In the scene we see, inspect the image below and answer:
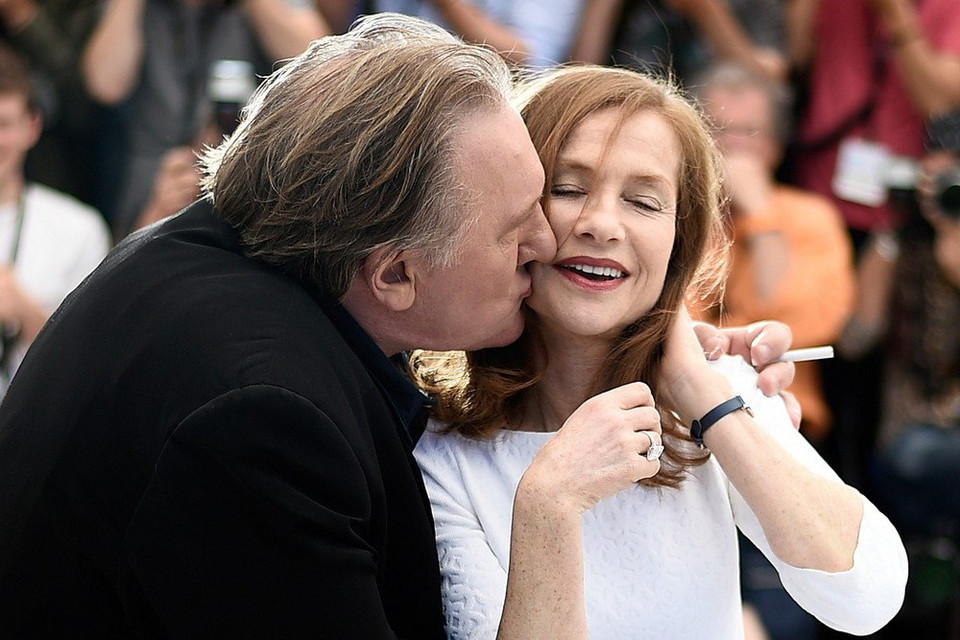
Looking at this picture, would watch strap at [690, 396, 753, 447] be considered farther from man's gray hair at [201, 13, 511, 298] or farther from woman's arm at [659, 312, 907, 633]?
man's gray hair at [201, 13, 511, 298]

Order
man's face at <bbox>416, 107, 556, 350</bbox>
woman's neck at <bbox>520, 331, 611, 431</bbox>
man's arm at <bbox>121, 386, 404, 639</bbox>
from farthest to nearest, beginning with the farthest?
woman's neck at <bbox>520, 331, 611, 431</bbox> → man's face at <bbox>416, 107, 556, 350</bbox> → man's arm at <bbox>121, 386, 404, 639</bbox>

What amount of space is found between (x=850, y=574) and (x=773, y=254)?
208 cm

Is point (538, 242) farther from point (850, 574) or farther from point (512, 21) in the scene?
point (512, 21)

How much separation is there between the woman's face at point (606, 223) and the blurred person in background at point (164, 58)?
6.66 ft

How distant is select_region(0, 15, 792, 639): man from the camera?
5.33 feet

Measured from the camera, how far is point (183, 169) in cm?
370

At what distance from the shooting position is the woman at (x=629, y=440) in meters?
1.94

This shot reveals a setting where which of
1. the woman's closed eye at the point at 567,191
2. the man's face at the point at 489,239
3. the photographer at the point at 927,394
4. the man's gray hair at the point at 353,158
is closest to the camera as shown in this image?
the man's gray hair at the point at 353,158

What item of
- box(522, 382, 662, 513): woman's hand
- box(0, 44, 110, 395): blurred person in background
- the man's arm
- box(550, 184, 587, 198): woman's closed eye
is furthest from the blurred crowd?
the man's arm

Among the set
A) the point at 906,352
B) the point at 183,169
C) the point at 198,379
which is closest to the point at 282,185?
the point at 198,379

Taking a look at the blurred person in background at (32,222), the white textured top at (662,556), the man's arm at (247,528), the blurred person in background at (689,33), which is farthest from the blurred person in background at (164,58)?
the man's arm at (247,528)

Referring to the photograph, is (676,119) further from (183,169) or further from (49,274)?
(49,274)

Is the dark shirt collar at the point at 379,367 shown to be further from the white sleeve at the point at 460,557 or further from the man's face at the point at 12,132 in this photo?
the man's face at the point at 12,132

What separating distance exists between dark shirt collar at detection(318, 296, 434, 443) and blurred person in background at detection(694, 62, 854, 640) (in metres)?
2.02
